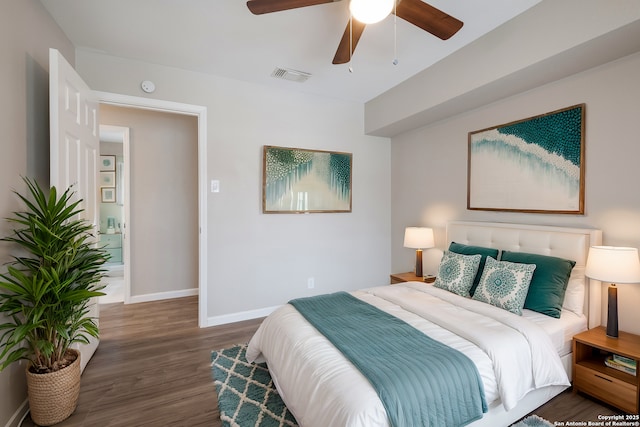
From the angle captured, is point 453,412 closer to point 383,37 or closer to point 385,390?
point 385,390

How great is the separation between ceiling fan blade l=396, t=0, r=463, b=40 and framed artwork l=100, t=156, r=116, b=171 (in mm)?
5888

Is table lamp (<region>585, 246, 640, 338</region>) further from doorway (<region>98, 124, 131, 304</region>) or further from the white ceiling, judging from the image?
doorway (<region>98, 124, 131, 304</region>)

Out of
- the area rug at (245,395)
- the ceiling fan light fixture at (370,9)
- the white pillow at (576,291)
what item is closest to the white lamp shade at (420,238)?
the white pillow at (576,291)

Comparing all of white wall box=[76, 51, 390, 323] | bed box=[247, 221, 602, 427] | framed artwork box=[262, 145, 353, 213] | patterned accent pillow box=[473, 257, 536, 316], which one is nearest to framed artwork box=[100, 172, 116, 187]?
white wall box=[76, 51, 390, 323]

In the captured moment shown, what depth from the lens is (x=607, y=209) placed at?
7.16ft

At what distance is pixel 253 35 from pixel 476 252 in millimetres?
2702

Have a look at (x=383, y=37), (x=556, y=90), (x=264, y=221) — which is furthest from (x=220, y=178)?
(x=556, y=90)

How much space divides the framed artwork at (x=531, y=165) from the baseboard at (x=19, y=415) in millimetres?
3851

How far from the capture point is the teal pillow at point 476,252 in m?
2.59

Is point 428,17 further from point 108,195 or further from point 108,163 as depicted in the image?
point 108,195

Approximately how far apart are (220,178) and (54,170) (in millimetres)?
1503

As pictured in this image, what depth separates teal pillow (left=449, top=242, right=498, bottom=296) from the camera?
2.59 meters

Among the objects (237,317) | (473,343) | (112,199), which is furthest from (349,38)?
(112,199)

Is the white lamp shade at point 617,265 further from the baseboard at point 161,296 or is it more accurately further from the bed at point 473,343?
the baseboard at point 161,296
